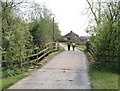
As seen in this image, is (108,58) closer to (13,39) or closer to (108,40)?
(108,40)

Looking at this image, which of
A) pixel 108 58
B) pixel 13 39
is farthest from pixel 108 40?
pixel 13 39

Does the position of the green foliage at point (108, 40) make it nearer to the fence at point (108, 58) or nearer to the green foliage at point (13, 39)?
the fence at point (108, 58)

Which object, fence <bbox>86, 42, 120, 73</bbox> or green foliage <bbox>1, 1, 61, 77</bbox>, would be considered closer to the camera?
green foliage <bbox>1, 1, 61, 77</bbox>

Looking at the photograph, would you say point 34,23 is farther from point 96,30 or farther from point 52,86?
point 52,86

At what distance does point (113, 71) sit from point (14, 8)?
21.4 feet

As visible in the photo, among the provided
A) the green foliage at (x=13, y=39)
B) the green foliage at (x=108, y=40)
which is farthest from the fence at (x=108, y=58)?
the green foliage at (x=13, y=39)

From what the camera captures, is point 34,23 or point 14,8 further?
point 34,23

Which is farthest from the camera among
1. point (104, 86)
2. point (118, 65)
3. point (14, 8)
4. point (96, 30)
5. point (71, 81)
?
point (96, 30)

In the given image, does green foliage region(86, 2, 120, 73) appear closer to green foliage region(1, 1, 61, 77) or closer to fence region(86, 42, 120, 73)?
fence region(86, 42, 120, 73)

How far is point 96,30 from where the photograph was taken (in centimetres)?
1766

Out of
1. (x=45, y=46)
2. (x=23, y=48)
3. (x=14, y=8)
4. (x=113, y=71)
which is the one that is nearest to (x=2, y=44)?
(x=23, y=48)

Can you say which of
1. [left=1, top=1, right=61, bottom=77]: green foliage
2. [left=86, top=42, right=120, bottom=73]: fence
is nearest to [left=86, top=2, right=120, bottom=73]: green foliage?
[left=86, top=42, right=120, bottom=73]: fence

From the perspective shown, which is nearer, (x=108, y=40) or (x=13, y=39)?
(x=13, y=39)

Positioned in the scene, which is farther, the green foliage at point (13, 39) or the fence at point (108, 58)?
the fence at point (108, 58)
